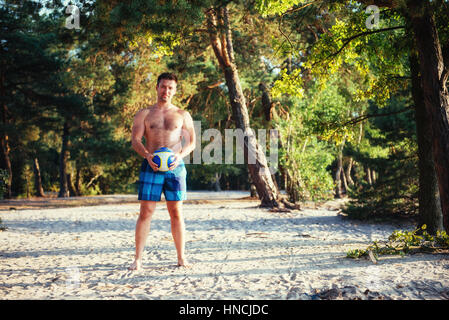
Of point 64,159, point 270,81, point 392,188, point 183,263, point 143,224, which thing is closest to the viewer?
point 143,224

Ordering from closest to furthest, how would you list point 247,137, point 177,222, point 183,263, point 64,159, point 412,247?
point 177,222 → point 183,263 → point 412,247 → point 247,137 → point 64,159

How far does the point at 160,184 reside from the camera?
4.16m

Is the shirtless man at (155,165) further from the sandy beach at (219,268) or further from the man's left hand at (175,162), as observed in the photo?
the sandy beach at (219,268)

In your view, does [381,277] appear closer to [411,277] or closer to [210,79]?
[411,277]

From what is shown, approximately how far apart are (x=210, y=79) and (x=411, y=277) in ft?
49.6

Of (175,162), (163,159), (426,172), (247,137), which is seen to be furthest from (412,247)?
(247,137)

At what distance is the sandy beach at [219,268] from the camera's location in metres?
3.32

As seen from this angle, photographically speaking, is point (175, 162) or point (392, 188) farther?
point (392, 188)

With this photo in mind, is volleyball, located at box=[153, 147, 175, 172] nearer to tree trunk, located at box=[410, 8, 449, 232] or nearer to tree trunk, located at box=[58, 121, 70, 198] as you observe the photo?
tree trunk, located at box=[410, 8, 449, 232]

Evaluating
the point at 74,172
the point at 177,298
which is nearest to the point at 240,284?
the point at 177,298

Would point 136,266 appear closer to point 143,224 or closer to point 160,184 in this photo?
point 143,224

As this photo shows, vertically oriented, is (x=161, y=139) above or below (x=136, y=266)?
above

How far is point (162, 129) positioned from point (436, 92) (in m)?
3.28

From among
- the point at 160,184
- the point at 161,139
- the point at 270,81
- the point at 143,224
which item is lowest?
the point at 143,224
